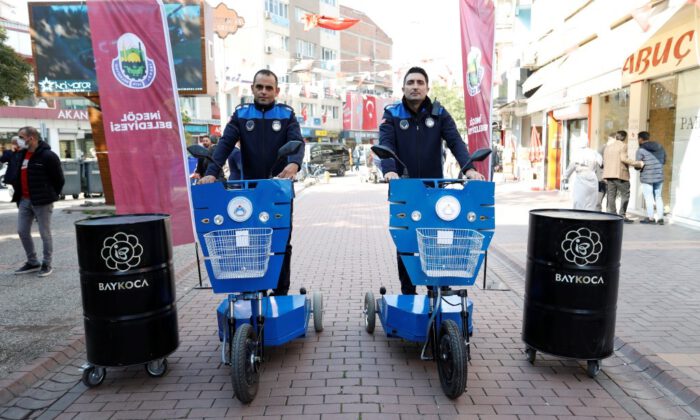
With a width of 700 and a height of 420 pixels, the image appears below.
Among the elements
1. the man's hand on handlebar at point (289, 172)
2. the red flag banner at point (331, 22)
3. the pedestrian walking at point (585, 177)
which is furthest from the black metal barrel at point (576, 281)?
the red flag banner at point (331, 22)

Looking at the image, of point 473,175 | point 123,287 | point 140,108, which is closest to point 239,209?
point 123,287

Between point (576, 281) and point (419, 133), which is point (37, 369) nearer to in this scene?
point (419, 133)

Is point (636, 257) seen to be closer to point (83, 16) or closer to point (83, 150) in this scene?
point (83, 16)

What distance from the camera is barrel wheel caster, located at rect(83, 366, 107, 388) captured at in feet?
12.5

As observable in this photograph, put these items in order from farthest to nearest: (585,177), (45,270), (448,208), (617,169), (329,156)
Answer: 1. (329,156)
2. (617,169)
3. (585,177)
4. (45,270)
5. (448,208)

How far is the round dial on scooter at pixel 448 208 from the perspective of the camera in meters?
3.65

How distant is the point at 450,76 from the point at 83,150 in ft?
83.5

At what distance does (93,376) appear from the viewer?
12.5 feet

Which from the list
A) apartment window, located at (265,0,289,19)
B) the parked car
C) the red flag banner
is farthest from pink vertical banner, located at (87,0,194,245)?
apartment window, located at (265,0,289,19)

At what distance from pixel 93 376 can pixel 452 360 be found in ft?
8.19

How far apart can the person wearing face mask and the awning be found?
966cm

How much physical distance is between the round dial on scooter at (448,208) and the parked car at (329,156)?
1161 inches

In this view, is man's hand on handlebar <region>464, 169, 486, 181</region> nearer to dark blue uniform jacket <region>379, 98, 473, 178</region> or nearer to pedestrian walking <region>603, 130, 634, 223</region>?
dark blue uniform jacket <region>379, 98, 473, 178</region>

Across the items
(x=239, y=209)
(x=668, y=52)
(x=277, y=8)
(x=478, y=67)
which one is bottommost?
(x=239, y=209)
